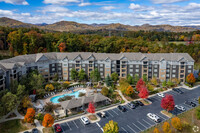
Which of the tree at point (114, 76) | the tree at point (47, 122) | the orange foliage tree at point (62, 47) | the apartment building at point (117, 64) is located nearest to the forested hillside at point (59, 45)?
the orange foliage tree at point (62, 47)

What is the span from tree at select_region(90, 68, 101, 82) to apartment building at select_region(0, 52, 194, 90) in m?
3.10

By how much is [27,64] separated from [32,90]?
10.0m

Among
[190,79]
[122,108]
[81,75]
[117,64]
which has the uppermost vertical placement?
[117,64]

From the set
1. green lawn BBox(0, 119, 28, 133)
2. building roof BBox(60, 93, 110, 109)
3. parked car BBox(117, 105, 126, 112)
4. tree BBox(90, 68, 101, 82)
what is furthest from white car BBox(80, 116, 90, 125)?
tree BBox(90, 68, 101, 82)

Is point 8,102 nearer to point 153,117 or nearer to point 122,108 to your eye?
point 122,108

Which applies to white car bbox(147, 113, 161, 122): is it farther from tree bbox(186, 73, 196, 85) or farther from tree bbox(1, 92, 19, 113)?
tree bbox(1, 92, 19, 113)

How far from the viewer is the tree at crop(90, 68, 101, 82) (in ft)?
182

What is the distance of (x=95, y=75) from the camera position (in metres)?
55.5

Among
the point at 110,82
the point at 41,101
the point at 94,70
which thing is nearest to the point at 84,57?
the point at 94,70

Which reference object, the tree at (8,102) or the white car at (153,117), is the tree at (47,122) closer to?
the tree at (8,102)

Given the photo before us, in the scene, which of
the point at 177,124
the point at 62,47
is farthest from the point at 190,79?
the point at 62,47

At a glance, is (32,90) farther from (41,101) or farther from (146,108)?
(146,108)

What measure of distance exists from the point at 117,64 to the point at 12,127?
125ft

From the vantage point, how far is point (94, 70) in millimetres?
56594
